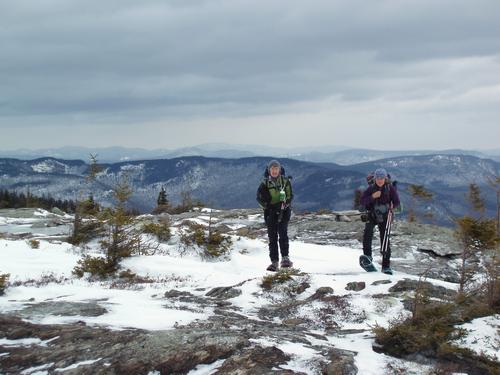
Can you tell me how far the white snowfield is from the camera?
17.6 ft

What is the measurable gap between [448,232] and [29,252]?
62.1 feet

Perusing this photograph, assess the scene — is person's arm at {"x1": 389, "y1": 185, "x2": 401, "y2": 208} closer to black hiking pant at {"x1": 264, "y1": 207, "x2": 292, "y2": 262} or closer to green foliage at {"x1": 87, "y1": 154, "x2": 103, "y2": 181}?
black hiking pant at {"x1": 264, "y1": 207, "x2": 292, "y2": 262}

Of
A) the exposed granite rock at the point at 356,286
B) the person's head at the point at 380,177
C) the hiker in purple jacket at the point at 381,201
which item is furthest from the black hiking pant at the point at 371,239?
the exposed granite rock at the point at 356,286

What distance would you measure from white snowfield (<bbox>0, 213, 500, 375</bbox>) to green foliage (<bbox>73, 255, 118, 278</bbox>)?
349mm

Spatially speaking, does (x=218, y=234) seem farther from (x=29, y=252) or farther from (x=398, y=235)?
(x=398, y=235)

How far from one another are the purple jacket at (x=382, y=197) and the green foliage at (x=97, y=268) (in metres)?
6.73

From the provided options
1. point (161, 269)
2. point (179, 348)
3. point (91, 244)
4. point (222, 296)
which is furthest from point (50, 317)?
point (91, 244)

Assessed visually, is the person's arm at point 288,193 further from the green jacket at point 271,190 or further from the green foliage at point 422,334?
the green foliage at point 422,334

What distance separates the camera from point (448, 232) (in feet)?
73.1

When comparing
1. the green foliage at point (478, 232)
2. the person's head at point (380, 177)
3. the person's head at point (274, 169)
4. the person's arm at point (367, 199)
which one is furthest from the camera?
the person's head at point (274, 169)

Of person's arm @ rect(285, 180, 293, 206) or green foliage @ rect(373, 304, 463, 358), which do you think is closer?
green foliage @ rect(373, 304, 463, 358)

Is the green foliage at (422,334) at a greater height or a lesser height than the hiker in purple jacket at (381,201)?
lesser

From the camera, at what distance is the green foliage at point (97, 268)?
11.4 meters

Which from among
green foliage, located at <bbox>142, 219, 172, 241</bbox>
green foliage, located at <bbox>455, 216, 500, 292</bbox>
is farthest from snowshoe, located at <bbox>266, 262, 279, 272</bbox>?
green foliage, located at <bbox>142, 219, 172, 241</bbox>
